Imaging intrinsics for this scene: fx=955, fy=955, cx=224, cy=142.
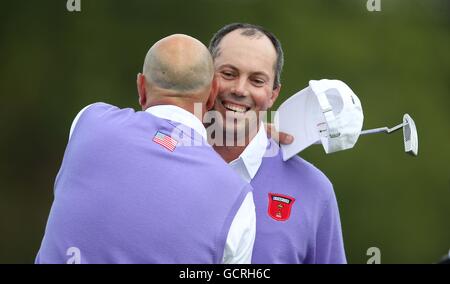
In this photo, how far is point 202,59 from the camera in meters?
3.12

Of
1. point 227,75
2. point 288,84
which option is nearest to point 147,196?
point 227,75

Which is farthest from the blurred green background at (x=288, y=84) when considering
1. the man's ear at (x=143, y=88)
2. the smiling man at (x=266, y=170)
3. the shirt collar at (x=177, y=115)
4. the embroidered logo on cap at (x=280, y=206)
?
the shirt collar at (x=177, y=115)

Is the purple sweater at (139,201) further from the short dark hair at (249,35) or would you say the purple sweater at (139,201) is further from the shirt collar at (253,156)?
the short dark hair at (249,35)

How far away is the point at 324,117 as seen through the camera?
11.2ft

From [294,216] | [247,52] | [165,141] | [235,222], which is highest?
[247,52]

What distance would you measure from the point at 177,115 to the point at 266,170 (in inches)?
28.0

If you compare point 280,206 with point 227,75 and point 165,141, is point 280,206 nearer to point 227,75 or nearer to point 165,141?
point 227,75

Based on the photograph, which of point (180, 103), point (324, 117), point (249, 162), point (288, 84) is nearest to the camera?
point (180, 103)

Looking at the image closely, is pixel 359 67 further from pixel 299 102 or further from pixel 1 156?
pixel 299 102

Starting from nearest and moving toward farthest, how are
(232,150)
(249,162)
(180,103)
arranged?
(180,103) < (249,162) < (232,150)

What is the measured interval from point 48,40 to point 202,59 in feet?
17.4

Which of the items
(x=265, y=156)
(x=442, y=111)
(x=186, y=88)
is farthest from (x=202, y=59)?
(x=442, y=111)

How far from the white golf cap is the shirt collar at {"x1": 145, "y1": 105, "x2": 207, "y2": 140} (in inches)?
23.3

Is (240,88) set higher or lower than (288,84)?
higher
